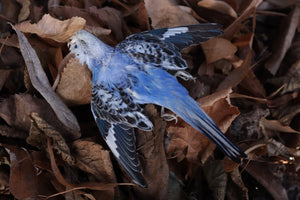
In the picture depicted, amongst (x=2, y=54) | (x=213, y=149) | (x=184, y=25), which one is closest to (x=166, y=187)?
(x=213, y=149)

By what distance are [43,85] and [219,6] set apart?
2.16 feet

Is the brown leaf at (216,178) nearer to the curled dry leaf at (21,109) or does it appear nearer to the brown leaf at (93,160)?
the brown leaf at (93,160)

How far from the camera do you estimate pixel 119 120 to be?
86 cm

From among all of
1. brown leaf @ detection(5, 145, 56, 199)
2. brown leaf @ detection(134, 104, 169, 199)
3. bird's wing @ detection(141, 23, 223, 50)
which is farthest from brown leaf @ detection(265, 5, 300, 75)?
brown leaf @ detection(5, 145, 56, 199)

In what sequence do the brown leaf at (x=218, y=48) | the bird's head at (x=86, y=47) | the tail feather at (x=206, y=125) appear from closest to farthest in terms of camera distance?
1. the tail feather at (x=206, y=125)
2. the bird's head at (x=86, y=47)
3. the brown leaf at (x=218, y=48)

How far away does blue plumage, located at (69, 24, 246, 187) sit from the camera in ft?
2.66

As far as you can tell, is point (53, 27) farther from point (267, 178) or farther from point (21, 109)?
point (267, 178)

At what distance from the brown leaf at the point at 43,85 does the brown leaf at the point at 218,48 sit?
514mm

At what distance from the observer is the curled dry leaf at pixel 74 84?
866 mm

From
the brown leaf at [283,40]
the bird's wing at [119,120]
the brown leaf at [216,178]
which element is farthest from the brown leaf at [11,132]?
the brown leaf at [283,40]

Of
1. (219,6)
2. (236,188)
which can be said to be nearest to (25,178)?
(236,188)

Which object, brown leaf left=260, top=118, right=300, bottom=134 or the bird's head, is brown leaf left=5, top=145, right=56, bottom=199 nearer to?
the bird's head

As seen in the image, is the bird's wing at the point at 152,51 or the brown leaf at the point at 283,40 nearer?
the bird's wing at the point at 152,51

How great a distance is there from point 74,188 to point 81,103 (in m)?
0.28
